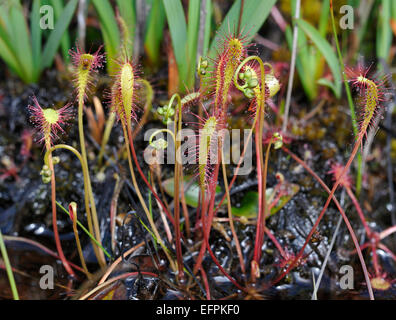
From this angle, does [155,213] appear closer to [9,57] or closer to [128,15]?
[128,15]

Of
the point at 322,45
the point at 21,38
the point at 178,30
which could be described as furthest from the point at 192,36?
the point at 21,38

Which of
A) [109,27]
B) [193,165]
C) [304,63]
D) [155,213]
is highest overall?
[109,27]

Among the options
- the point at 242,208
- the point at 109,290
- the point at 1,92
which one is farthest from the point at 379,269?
the point at 1,92

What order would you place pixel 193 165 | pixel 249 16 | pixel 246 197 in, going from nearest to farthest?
pixel 193 165
pixel 249 16
pixel 246 197

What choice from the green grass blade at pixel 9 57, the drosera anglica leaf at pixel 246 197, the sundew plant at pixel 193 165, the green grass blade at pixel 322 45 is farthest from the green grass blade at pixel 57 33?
the green grass blade at pixel 322 45

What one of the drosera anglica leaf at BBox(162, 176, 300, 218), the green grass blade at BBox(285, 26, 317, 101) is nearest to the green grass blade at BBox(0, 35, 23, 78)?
the drosera anglica leaf at BBox(162, 176, 300, 218)

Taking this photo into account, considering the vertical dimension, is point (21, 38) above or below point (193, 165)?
above

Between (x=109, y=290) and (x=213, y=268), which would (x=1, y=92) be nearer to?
(x=109, y=290)

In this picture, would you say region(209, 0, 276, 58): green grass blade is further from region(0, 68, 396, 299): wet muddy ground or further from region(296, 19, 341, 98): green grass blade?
region(0, 68, 396, 299): wet muddy ground
